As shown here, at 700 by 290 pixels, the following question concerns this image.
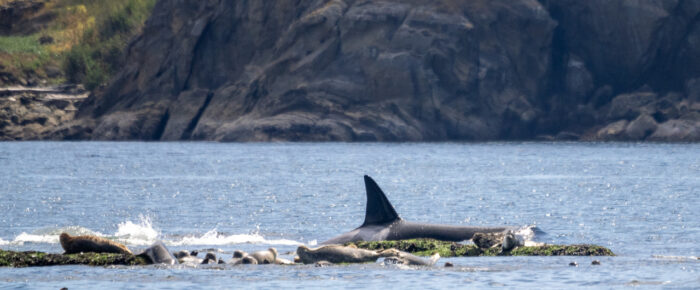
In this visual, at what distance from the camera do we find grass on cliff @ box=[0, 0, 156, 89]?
13625cm

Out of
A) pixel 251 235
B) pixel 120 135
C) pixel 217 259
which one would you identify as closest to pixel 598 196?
pixel 251 235

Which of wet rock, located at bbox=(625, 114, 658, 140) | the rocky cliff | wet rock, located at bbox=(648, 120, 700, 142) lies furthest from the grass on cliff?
wet rock, located at bbox=(648, 120, 700, 142)

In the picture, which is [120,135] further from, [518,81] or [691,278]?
[691,278]

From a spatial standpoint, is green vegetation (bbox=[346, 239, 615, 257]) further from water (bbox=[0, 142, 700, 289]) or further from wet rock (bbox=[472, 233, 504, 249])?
water (bbox=[0, 142, 700, 289])

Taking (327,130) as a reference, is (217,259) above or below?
above

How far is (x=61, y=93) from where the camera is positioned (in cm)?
13225

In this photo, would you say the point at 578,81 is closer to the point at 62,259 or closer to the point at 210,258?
the point at 210,258

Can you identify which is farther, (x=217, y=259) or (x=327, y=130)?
(x=327, y=130)

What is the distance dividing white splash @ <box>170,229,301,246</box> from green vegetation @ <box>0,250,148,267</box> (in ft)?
16.6

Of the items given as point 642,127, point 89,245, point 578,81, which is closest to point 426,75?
Answer: point 578,81

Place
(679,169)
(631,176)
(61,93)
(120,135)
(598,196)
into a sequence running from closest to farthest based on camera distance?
(598,196) → (631,176) → (679,169) → (120,135) → (61,93)

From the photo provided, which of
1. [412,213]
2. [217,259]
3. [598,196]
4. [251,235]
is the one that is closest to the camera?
[217,259]

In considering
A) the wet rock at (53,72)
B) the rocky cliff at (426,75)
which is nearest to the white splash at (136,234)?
the rocky cliff at (426,75)

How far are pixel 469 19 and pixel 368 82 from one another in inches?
476
